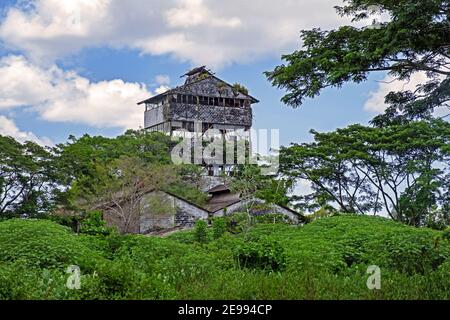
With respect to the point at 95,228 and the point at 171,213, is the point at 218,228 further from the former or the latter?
the point at 171,213

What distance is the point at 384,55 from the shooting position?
9375 mm

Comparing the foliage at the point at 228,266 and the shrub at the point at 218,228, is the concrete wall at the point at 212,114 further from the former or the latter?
the foliage at the point at 228,266

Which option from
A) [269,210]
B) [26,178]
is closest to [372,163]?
[269,210]

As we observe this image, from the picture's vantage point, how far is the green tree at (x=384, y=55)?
9133mm

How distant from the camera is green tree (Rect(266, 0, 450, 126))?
9133mm

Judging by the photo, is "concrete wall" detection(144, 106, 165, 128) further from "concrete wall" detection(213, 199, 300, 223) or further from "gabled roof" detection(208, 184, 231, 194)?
"concrete wall" detection(213, 199, 300, 223)

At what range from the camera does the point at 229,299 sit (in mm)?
7254

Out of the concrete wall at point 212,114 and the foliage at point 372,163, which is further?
the concrete wall at point 212,114

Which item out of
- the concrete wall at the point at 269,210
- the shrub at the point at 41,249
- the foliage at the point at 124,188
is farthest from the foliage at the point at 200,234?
the foliage at the point at 124,188

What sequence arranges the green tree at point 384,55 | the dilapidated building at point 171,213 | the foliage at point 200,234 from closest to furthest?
the green tree at point 384,55 < the foliage at point 200,234 < the dilapidated building at point 171,213

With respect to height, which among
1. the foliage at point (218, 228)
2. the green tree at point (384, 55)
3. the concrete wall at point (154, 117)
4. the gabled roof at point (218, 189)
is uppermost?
the concrete wall at point (154, 117)
